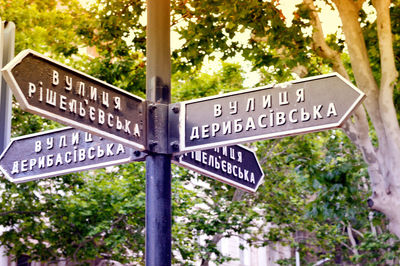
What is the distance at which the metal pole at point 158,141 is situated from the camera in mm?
3895

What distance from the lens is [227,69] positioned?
2014 centimetres

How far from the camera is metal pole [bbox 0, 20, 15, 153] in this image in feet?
14.1

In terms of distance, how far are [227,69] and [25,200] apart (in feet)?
25.3

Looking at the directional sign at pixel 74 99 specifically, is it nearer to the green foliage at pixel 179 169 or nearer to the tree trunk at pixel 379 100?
the green foliage at pixel 179 169

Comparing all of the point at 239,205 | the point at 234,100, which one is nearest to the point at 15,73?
the point at 234,100

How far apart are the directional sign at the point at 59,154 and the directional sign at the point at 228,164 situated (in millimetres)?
391

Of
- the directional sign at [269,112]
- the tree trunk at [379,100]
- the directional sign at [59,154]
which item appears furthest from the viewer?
the tree trunk at [379,100]

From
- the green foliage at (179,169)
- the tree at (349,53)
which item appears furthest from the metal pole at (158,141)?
the tree at (349,53)

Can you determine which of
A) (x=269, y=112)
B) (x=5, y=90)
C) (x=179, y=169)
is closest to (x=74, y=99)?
(x=5, y=90)

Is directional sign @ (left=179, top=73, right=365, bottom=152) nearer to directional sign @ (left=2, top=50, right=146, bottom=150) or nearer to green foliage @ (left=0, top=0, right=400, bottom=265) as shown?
directional sign @ (left=2, top=50, right=146, bottom=150)

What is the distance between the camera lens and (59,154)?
425 centimetres

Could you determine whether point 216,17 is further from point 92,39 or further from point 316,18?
point 92,39

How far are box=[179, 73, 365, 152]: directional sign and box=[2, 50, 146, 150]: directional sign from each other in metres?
0.33

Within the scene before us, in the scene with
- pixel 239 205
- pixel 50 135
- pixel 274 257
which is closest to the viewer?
pixel 50 135
